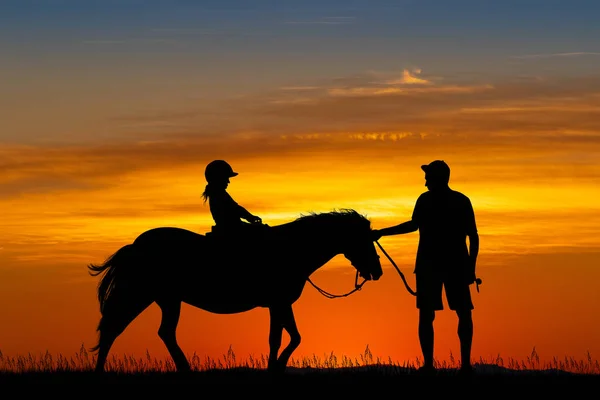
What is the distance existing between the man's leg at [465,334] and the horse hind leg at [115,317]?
194 inches

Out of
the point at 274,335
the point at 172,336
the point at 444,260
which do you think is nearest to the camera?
the point at 444,260

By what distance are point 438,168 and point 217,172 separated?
3.34m

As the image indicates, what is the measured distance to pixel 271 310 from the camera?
49.3 feet

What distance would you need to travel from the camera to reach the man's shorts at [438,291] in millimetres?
14242

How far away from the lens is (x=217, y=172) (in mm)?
14938

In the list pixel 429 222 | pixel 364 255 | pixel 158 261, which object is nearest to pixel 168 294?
pixel 158 261

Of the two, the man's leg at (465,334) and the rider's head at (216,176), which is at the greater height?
the rider's head at (216,176)

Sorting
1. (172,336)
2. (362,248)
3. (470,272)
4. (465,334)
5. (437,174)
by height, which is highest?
(437,174)

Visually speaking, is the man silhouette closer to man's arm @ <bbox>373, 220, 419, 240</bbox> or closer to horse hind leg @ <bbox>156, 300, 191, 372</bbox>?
man's arm @ <bbox>373, 220, 419, 240</bbox>

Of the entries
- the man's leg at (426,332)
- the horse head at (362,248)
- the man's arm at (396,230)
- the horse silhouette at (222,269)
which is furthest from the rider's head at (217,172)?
the man's leg at (426,332)

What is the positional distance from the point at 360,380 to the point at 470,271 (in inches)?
100

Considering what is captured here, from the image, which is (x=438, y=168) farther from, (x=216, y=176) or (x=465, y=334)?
(x=216, y=176)

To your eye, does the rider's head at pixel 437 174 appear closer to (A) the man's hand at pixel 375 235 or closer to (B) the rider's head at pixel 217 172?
(A) the man's hand at pixel 375 235

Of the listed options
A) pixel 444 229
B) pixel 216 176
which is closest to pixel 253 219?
pixel 216 176
